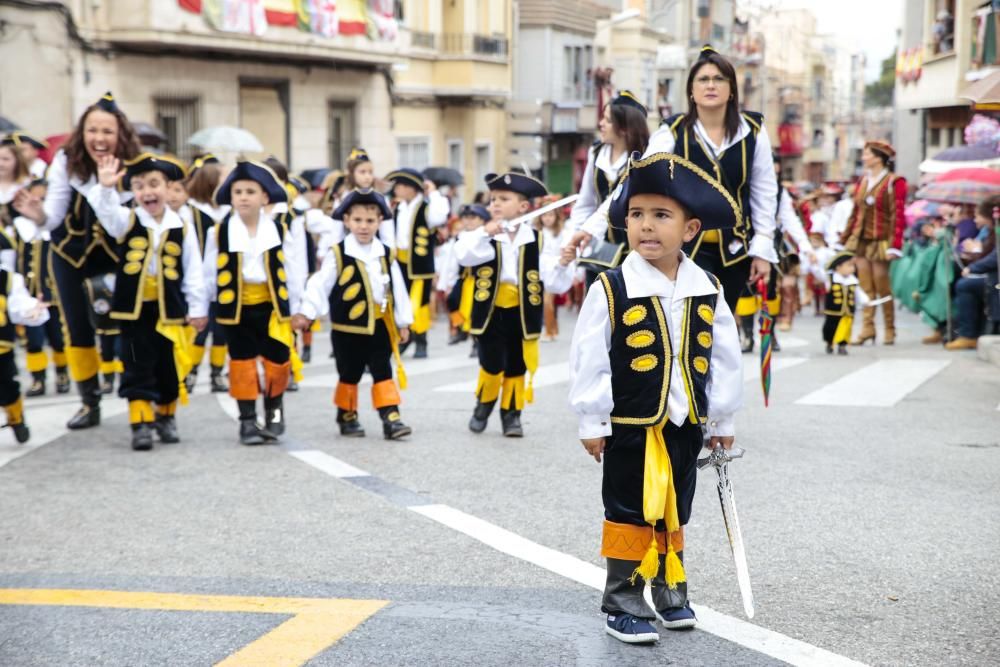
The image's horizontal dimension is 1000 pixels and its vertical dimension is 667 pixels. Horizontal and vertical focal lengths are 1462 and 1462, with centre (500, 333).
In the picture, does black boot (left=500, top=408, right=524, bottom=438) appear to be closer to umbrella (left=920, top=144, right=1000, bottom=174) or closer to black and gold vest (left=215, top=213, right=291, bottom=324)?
black and gold vest (left=215, top=213, right=291, bottom=324)

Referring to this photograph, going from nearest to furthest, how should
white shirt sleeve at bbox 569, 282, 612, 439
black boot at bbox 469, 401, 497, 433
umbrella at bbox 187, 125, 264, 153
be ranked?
1. white shirt sleeve at bbox 569, 282, 612, 439
2. black boot at bbox 469, 401, 497, 433
3. umbrella at bbox 187, 125, 264, 153

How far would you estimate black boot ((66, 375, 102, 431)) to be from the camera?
9828 mm

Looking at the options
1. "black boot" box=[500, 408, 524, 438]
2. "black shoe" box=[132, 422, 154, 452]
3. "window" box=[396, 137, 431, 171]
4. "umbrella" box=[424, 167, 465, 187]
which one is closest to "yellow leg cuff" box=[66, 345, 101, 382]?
"black shoe" box=[132, 422, 154, 452]

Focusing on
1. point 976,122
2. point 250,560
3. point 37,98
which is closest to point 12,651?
point 250,560

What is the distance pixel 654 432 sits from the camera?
5.07 metres

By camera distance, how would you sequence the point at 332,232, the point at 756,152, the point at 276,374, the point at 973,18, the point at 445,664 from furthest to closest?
1. the point at 973,18
2. the point at 332,232
3. the point at 276,374
4. the point at 756,152
5. the point at 445,664

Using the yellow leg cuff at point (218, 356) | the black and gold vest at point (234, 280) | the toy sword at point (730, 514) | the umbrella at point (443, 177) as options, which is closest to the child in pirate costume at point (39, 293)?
the yellow leg cuff at point (218, 356)

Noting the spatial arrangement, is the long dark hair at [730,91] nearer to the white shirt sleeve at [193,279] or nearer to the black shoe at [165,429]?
the white shirt sleeve at [193,279]

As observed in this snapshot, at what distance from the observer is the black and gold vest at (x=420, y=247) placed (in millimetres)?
14945

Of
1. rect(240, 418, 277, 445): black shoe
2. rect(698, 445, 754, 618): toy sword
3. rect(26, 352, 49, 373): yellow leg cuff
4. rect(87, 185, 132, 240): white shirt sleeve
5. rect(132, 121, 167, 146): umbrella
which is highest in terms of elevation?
rect(132, 121, 167, 146): umbrella

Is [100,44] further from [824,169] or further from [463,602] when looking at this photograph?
[824,169]

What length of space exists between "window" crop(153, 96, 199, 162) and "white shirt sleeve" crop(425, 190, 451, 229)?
11.0 metres

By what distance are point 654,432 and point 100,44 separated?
20.1 meters

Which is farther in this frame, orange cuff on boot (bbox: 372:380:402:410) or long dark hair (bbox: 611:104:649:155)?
orange cuff on boot (bbox: 372:380:402:410)
